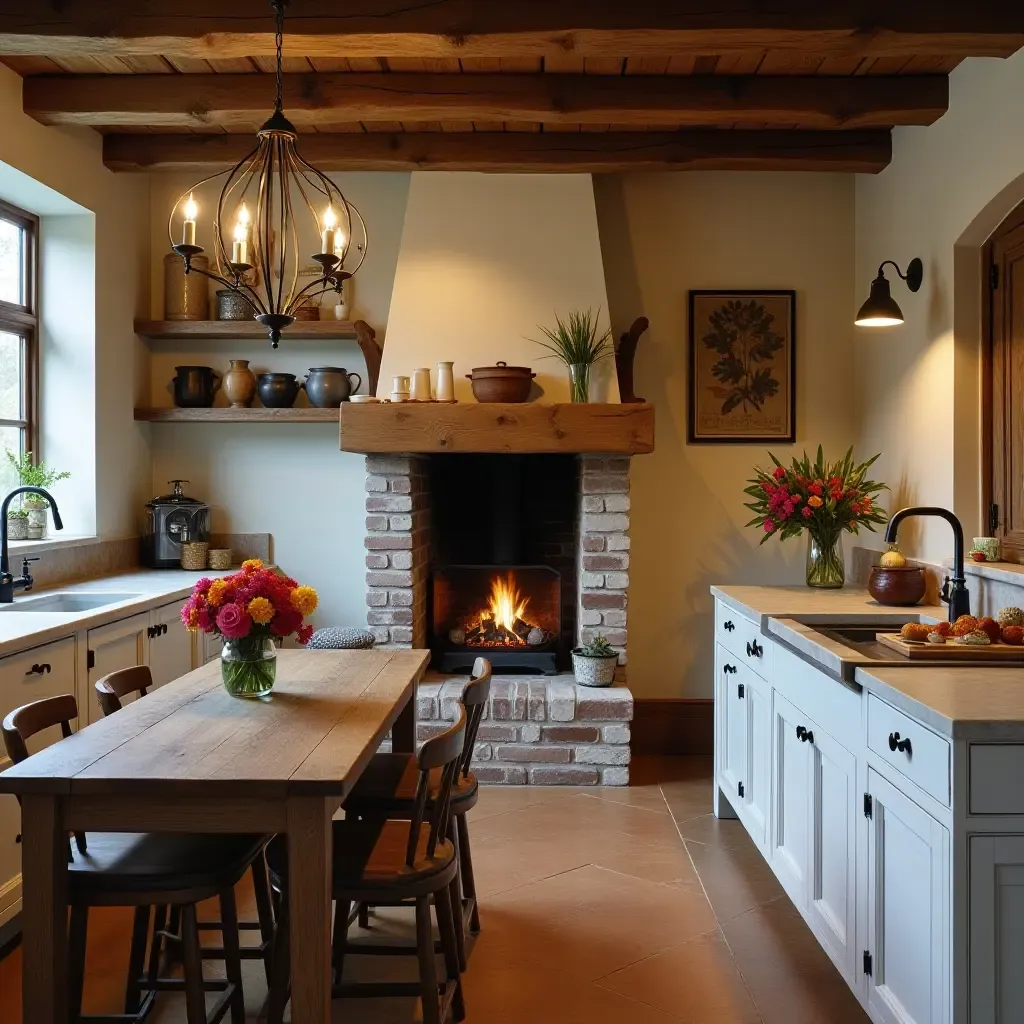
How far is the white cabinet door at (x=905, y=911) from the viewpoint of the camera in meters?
1.87

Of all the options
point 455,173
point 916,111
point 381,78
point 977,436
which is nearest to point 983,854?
point 977,436

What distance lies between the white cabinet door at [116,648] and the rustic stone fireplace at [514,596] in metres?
1.06

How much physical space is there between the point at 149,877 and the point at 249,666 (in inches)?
23.4

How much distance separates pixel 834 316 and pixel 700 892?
288 centimetres

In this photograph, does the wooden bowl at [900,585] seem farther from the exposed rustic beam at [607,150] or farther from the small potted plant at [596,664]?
the exposed rustic beam at [607,150]

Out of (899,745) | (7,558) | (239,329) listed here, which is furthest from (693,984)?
(239,329)

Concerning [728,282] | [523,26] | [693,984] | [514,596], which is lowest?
[693,984]

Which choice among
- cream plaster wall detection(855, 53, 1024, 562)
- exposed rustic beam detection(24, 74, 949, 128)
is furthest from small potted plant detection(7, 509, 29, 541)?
cream plaster wall detection(855, 53, 1024, 562)

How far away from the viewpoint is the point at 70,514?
177 inches

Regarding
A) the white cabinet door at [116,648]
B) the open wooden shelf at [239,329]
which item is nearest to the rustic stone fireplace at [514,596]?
the open wooden shelf at [239,329]

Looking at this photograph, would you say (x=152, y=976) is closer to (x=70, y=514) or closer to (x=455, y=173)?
(x=70, y=514)

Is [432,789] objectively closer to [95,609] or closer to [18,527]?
[95,609]

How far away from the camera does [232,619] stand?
7.81 ft

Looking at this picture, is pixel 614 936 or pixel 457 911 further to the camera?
pixel 614 936
